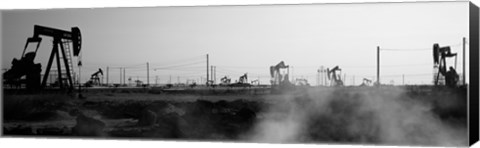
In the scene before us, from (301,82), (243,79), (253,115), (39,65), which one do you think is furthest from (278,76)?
(39,65)

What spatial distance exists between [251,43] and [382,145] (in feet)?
6.95

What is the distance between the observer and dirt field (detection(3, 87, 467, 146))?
36.7 ft

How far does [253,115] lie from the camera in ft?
39.2

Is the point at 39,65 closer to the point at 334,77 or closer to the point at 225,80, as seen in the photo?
the point at 225,80

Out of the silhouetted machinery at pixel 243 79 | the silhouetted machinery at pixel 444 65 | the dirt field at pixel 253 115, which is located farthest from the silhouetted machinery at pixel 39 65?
the silhouetted machinery at pixel 444 65

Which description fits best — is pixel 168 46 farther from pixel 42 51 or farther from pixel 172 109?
pixel 42 51

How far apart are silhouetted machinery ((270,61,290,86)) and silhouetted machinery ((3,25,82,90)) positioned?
2784 millimetres

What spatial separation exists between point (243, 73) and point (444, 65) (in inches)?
101

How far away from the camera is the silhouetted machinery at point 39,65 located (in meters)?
12.7

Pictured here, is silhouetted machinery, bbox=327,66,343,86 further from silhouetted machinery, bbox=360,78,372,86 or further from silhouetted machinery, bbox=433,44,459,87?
silhouetted machinery, bbox=433,44,459,87

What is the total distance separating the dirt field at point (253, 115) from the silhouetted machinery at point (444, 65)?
11 centimetres

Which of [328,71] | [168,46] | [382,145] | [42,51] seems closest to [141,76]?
[168,46]

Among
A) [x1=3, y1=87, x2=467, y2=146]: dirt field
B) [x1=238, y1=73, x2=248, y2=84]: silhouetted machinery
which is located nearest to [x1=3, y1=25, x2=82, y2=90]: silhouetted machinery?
[x1=3, y1=87, x2=467, y2=146]: dirt field

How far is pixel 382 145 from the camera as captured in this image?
37.3 feet
